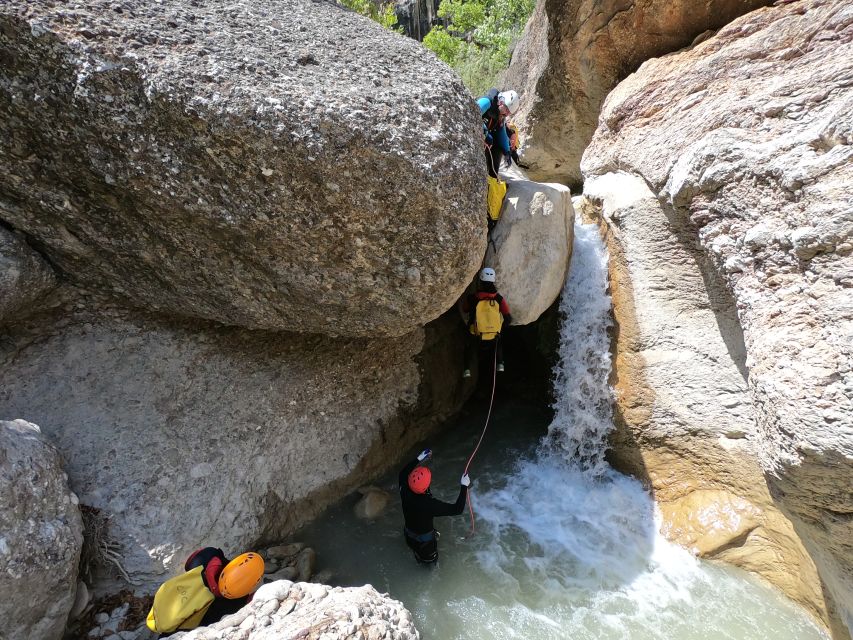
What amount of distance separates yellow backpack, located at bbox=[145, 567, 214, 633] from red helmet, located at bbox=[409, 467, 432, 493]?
70.0 inches

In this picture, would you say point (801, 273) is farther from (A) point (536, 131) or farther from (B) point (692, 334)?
(A) point (536, 131)

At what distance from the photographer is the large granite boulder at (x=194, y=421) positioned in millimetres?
4180

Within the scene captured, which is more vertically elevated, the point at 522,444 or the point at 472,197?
the point at 472,197

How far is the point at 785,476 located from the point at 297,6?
19.8ft

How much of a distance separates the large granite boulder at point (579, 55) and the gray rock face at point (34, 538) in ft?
25.8

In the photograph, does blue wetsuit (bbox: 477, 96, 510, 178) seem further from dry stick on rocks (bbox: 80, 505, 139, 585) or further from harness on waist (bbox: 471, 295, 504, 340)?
dry stick on rocks (bbox: 80, 505, 139, 585)

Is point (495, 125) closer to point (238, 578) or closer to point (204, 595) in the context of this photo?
point (238, 578)

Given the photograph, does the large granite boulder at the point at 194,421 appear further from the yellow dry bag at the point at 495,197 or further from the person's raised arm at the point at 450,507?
the yellow dry bag at the point at 495,197

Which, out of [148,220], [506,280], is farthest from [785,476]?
[148,220]

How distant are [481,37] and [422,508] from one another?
52.4ft

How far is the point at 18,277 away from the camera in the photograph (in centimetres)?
401

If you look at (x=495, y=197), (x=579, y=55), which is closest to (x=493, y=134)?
(x=495, y=197)

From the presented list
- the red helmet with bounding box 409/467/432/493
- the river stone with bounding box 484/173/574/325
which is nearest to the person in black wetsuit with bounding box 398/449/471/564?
the red helmet with bounding box 409/467/432/493

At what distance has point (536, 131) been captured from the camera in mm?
8242
